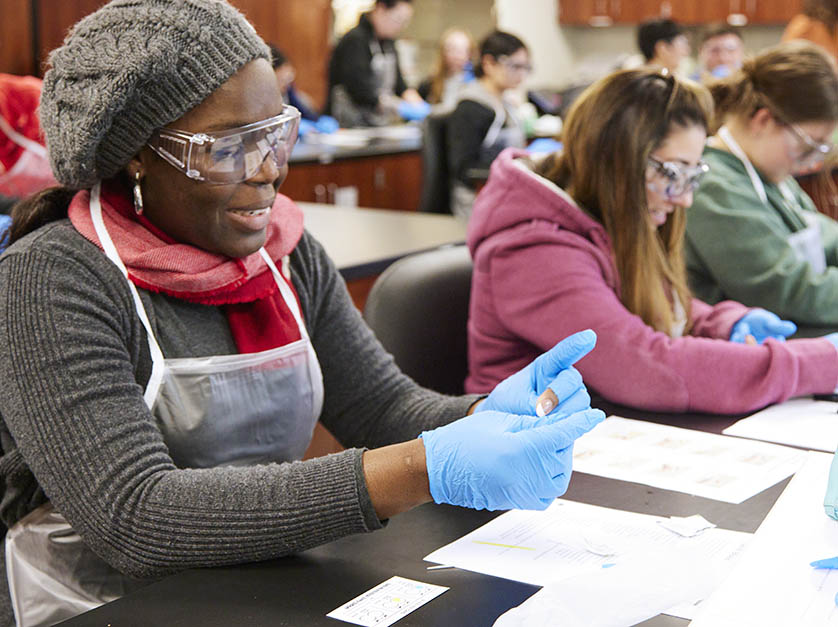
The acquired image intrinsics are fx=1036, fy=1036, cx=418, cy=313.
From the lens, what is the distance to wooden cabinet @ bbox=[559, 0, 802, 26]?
27.8 feet

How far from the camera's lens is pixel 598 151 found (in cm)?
168

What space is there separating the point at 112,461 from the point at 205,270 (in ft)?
0.92

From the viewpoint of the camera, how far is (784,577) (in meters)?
0.91

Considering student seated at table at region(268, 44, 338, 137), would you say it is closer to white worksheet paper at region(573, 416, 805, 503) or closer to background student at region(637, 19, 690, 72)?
background student at region(637, 19, 690, 72)

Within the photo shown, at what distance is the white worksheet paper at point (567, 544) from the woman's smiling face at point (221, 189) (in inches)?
17.8

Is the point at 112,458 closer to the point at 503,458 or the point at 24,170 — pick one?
the point at 503,458

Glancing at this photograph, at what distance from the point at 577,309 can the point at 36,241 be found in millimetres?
813

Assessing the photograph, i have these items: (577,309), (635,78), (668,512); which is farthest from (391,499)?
(635,78)

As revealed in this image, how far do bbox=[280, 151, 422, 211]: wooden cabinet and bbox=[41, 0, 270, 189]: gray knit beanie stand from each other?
3386mm

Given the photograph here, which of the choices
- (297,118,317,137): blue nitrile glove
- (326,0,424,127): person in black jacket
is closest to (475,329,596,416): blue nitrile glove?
(297,118,317,137): blue nitrile glove

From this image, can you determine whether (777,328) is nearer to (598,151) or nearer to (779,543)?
(598,151)

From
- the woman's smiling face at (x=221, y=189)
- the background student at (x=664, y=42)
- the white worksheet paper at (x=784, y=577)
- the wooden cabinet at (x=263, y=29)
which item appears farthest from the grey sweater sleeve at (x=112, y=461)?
the background student at (x=664, y=42)

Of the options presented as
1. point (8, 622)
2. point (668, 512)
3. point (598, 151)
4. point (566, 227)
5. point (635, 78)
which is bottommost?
point (8, 622)

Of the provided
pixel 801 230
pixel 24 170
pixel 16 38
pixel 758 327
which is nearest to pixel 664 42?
pixel 16 38
